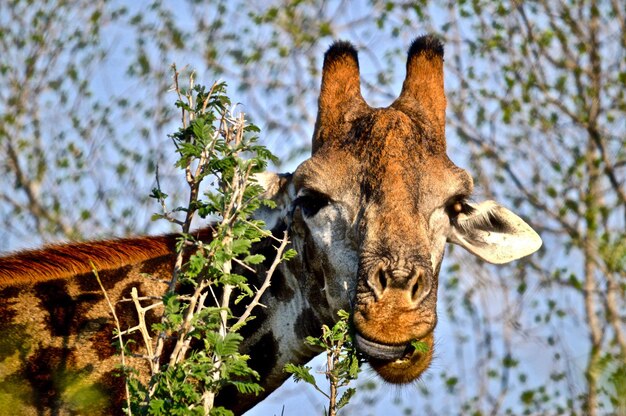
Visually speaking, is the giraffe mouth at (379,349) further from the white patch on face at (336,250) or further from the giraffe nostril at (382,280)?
the white patch on face at (336,250)

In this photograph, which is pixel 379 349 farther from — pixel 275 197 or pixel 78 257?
pixel 78 257

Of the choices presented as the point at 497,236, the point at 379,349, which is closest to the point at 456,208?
the point at 497,236

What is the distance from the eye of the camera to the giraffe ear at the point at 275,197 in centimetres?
770

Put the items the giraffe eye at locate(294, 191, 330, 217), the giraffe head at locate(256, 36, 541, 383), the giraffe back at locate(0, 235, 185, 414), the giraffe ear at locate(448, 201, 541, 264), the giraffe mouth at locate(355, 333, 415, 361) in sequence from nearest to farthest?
A: 1. the giraffe mouth at locate(355, 333, 415, 361)
2. the giraffe head at locate(256, 36, 541, 383)
3. the giraffe back at locate(0, 235, 185, 414)
4. the giraffe eye at locate(294, 191, 330, 217)
5. the giraffe ear at locate(448, 201, 541, 264)

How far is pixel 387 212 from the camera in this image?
6906 millimetres

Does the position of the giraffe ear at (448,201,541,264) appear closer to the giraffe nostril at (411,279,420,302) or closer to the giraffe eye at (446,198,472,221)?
the giraffe eye at (446,198,472,221)

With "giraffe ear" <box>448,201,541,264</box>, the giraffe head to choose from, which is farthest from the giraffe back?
"giraffe ear" <box>448,201,541,264</box>

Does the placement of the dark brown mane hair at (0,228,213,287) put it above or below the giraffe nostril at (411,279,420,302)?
above

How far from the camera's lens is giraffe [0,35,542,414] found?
21.7 feet

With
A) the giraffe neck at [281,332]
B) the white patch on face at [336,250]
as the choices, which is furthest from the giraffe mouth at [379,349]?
the giraffe neck at [281,332]

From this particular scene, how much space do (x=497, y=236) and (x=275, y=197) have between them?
5.67 ft

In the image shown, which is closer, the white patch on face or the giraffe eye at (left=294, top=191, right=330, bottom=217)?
the white patch on face

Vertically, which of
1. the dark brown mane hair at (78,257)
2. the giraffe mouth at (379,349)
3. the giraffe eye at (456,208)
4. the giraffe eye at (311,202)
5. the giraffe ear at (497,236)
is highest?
the dark brown mane hair at (78,257)

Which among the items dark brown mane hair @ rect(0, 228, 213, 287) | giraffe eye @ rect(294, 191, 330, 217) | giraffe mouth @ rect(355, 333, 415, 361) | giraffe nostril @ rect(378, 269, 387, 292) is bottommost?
giraffe mouth @ rect(355, 333, 415, 361)
